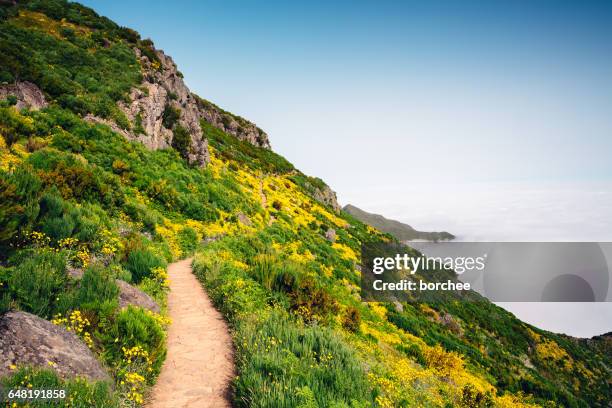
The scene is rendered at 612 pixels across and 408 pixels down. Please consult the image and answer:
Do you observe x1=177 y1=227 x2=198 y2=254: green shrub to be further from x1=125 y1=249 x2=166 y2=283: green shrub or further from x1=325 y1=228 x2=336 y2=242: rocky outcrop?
x1=325 y1=228 x2=336 y2=242: rocky outcrop

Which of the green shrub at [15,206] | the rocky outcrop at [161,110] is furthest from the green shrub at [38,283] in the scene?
the rocky outcrop at [161,110]

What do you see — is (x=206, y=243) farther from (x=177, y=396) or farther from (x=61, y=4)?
(x=61, y=4)

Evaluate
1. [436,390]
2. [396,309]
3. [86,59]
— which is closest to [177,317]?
[436,390]

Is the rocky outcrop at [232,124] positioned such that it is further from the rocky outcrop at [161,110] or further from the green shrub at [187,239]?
the green shrub at [187,239]

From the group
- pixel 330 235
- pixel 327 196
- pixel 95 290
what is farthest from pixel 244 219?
pixel 327 196

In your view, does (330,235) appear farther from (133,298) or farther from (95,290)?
(95,290)

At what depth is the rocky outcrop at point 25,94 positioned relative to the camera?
1573 cm

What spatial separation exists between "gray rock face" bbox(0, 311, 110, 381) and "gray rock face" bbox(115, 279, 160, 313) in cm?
197

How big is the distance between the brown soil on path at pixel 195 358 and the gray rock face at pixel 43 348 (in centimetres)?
121

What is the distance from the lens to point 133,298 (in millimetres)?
7180

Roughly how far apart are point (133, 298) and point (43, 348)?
285 centimetres

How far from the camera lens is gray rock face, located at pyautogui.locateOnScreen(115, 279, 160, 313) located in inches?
274

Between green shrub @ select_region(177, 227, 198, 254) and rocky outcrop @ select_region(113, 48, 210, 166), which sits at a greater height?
rocky outcrop @ select_region(113, 48, 210, 166)

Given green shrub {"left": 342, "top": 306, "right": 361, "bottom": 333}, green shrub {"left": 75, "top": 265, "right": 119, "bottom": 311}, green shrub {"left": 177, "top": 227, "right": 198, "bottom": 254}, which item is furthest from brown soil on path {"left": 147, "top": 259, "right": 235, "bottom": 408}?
green shrub {"left": 177, "top": 227, "right": 198, "bottom": 254}
